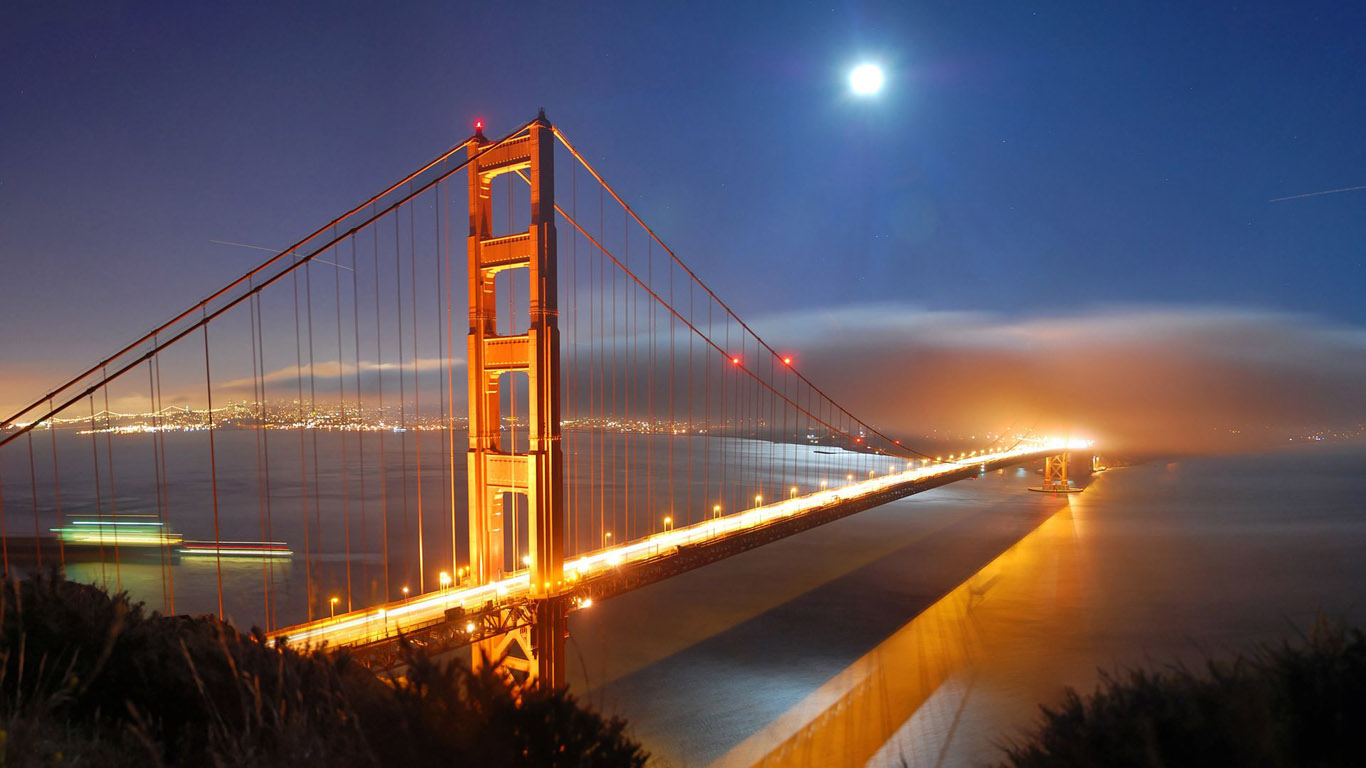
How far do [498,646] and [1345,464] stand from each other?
130738 millimetres

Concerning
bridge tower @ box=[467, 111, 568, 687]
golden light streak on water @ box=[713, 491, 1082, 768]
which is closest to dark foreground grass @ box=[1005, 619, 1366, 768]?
golden light streak on water @ box=[713, 491, 1082, 768]

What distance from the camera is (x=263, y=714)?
3.41 metres

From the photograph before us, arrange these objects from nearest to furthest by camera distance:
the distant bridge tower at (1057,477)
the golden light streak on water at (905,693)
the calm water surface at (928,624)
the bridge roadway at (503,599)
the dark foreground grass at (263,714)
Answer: the dark foreground grass at (263,714), the bridge roadway at (503,599), the golden light streak on water at (905,693), the calm water surface at (928,624), the distant bridge tower at (1057,477)

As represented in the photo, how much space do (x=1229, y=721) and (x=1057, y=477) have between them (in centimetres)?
7107

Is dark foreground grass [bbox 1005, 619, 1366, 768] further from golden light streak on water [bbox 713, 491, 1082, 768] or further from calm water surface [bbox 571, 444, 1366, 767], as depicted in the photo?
golden light streak on water [bbox 713, 491, 1082, 768]

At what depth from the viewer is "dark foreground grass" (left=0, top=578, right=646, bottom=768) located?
9.21 feet

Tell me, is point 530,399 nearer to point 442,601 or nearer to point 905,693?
point 442,601

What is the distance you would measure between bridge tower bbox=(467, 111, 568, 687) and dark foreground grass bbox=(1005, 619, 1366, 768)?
9477 mm

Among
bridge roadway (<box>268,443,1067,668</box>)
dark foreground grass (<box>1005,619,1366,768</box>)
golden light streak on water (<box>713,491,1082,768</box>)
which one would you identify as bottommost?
golden light streak on water (<box>713,491,1082,768</box>)

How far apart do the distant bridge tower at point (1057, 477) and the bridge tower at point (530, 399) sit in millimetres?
62370

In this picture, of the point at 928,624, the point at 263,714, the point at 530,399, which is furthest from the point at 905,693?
the point at 263,714

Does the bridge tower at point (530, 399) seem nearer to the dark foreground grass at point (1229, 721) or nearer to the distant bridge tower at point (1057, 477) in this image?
the dark foreground grass at point (1229, 721)

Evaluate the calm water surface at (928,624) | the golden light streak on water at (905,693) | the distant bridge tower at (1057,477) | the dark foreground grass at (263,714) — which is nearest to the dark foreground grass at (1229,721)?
the calm water surface at (928,624)

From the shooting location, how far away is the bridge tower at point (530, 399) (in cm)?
1195
